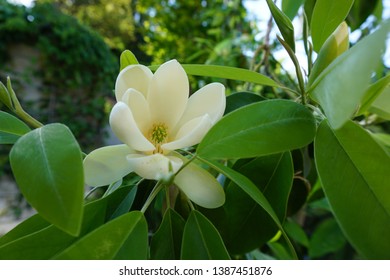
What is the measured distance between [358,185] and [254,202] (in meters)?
0.14

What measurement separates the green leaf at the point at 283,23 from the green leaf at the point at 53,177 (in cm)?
21

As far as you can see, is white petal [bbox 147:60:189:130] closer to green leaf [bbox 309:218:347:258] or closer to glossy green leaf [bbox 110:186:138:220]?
glossy green leaf [bbox 110:186:138:220]

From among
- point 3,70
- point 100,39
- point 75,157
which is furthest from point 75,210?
point 100,39

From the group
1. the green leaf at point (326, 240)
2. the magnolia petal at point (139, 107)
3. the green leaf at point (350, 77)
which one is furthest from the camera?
the green leaf at point (326, 240)

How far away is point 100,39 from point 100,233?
2.87 metres

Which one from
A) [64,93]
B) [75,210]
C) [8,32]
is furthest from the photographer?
[64,93]

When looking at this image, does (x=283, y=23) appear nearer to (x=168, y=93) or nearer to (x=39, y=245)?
(x=168, y=93)

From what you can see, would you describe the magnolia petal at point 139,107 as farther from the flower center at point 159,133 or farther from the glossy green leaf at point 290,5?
the glossy green leaf at point 290,5

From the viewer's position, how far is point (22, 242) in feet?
0.90

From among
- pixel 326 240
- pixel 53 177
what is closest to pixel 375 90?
pixel 53 177

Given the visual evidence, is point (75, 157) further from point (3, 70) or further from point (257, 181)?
point (3, 70)

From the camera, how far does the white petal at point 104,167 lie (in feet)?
0.98

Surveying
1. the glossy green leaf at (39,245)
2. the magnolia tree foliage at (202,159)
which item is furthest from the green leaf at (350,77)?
the glossy green leaf at (39,245)

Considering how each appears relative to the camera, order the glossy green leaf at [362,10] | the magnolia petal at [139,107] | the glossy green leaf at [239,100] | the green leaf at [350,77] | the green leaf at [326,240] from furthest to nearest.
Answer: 1. the green leaf at [326,240]
2. the glossy green leaf at [362,10]
3. the glossy green leaf at [239,100]
4. the magnolia petal at [139,107]
5. the green leaf at [350,77]
